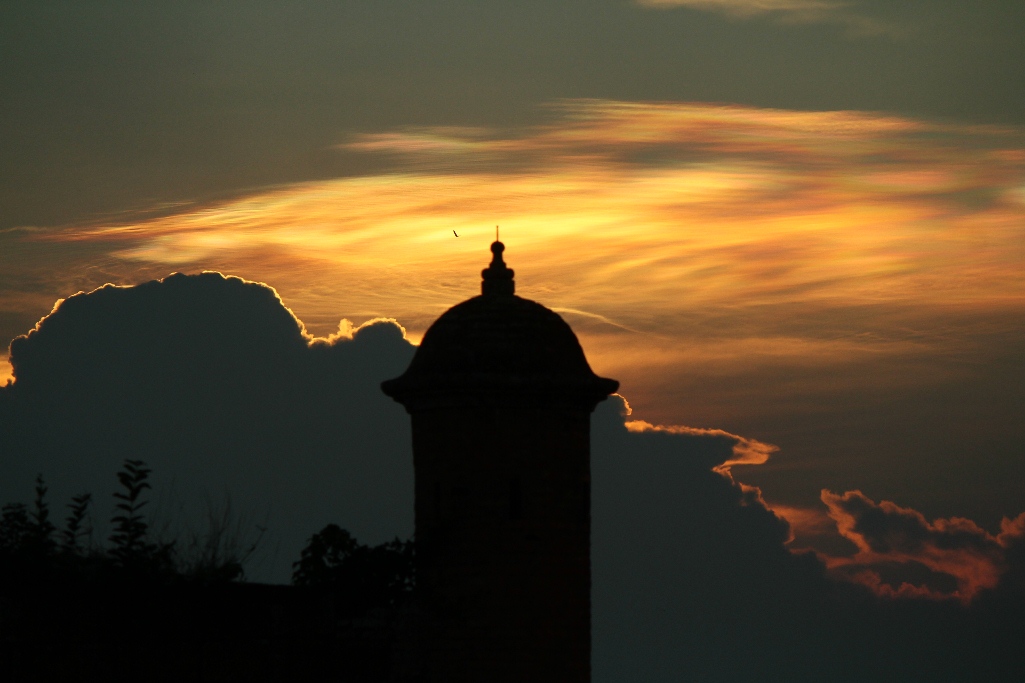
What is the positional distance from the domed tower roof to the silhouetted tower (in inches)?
0.8

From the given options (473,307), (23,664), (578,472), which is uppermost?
(473,307)

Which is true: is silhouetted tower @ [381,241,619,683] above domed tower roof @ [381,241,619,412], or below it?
below

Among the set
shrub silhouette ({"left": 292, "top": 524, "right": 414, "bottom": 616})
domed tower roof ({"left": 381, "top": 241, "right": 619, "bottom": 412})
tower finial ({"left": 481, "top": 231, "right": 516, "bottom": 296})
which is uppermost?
tower finial ({"left": 481, "top": 231, "right": 516, "bottom": 296})

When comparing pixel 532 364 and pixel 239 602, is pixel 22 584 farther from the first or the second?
pixel 532 364

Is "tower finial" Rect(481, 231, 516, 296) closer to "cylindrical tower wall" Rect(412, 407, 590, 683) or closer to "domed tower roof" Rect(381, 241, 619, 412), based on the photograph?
"domed tower roof" Rect(381, 241, 619, 412)

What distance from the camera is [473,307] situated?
84.1 feet

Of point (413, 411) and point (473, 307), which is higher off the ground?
point (473, 307)

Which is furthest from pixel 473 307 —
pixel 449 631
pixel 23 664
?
pixel 23 664

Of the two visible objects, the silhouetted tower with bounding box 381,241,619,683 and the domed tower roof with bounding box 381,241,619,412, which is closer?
the silhouetted tower with bounding box 381,241,619,683

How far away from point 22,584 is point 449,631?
6.35 m

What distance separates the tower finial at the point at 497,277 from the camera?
26.0 m

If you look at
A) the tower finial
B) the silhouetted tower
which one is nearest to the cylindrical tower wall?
the silhouetted tower

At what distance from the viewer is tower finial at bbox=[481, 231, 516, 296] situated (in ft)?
85.3

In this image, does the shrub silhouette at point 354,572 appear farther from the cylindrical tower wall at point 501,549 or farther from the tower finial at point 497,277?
the tower finial at point 497,277
